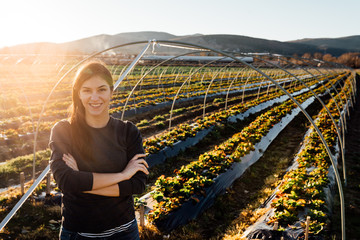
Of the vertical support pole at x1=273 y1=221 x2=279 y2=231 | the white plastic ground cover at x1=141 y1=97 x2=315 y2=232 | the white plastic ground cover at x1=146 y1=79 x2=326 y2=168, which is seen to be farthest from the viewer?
the white plastic ground cover at x1=146 y1=79 x2=326 y2=168

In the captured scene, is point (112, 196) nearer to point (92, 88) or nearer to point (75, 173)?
point (75, 173)

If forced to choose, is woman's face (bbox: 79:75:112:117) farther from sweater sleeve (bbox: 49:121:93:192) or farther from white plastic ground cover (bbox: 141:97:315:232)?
white plastic ground cover (bbox: 141:97:315:232)

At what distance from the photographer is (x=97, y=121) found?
2.12 metres

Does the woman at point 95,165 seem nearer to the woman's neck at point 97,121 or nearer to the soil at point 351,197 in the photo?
the woman's neck at point 97,121

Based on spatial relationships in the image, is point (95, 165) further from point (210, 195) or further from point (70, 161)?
point (210, 195)

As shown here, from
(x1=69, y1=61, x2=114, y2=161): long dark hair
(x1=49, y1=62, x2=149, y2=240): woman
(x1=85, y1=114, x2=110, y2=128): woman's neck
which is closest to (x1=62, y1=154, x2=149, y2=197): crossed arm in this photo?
(x1=49, y1=62, x2=149, y2=240): woman

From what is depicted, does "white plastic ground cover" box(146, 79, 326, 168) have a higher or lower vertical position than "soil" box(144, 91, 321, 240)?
higher

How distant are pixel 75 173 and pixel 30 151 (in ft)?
31.5

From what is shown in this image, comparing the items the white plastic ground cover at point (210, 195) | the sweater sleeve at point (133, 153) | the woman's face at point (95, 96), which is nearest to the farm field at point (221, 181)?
the white plastic ground cover at point (210, 195)

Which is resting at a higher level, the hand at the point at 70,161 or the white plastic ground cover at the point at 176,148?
the hand at the point at 70,161

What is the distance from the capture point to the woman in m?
1.97

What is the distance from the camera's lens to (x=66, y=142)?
6.72ft

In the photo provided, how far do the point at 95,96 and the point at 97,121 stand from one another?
20 centimetres

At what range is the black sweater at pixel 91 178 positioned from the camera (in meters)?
1.96
